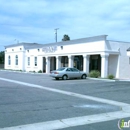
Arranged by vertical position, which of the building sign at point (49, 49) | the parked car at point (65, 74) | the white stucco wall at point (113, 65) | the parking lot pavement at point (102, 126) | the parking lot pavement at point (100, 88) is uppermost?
the building sign at point (49, 49)

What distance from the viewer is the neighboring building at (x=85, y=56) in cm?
3014

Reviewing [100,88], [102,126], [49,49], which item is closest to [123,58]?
[100,88]

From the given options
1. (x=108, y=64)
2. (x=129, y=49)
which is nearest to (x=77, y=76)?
(x=108, y=64)

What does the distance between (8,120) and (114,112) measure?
4.34 m

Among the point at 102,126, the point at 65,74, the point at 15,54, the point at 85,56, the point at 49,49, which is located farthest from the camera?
the point at 15,54

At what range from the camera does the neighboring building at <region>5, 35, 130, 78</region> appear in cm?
3014

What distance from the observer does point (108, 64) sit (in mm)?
31438

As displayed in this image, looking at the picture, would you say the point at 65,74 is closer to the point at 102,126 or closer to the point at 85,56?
the point at 85,56

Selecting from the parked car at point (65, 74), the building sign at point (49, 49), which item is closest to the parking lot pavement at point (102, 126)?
the parked car at point (65, 74)

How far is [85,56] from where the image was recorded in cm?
3250

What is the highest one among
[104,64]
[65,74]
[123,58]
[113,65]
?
[123,58]

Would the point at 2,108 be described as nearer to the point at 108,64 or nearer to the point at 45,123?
the point at 45,123

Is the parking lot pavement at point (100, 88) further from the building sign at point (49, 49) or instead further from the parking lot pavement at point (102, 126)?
the building sign at point (49, 49)

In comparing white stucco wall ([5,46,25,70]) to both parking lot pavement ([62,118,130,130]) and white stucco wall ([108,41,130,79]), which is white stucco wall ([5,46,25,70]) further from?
parking lot pavement ([62,118,130,130])
